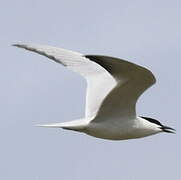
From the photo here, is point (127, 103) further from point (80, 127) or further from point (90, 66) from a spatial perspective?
point (90, 66)

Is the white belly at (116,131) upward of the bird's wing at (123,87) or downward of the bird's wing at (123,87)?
downward

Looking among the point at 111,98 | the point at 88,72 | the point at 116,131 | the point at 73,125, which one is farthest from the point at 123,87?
the point at 88,72

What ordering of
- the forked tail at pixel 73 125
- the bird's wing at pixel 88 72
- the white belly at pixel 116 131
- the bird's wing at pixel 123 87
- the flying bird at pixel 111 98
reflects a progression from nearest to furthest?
the bird's wing at pixel 123 87, the flying bird at pixel 111 98, the forked tail at pixel 73 125, the white belly at pixel 116 131, the bird's wing at pixel 88 72

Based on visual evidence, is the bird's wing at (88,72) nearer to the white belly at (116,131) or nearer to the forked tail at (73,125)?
the white belly at (116,131)

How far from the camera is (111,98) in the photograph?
553 inches

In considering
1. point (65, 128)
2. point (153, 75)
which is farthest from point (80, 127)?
point (153, 75)

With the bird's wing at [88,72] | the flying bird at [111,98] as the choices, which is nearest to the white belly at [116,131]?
the flying bird at [111,98]

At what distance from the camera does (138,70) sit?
12883mm

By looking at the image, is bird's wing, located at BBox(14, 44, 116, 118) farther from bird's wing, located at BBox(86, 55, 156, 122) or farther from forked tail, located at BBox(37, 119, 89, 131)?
forked tail, located at BBox(37, 119, 89, 131)

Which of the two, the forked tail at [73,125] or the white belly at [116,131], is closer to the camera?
the forked tail at [73,125]

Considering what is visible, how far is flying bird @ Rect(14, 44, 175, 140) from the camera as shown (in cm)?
1321

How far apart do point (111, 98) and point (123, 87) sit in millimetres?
496

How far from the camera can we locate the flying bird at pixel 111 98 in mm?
13211

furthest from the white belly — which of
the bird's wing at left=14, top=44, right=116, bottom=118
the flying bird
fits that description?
the bird's wing at left=14, top=44, right=116, bottom=118
